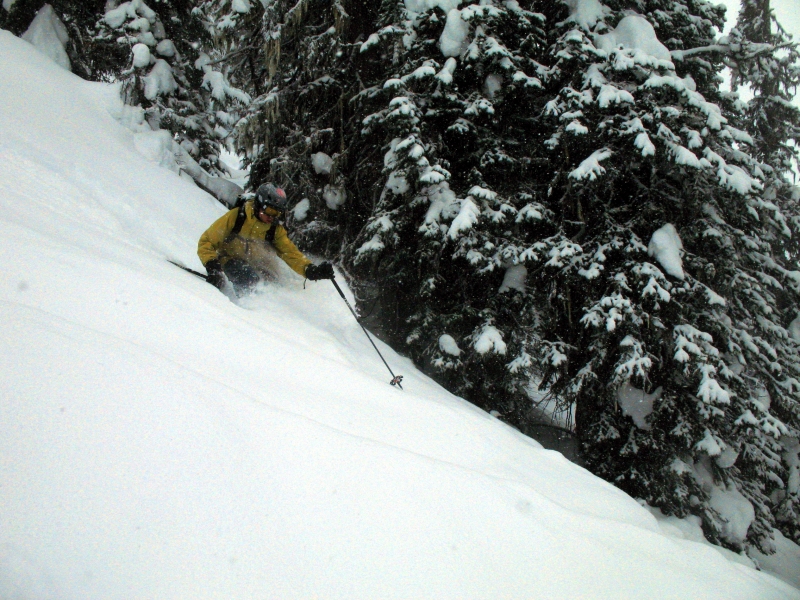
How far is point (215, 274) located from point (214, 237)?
57cm

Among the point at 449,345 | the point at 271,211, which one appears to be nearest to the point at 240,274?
the point at 271,211

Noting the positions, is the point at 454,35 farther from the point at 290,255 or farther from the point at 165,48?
the point at 165,48

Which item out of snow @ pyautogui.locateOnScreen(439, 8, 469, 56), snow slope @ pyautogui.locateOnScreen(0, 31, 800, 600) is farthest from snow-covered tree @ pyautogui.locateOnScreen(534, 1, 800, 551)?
snow slope @ pyautogui.locateOnScreen(0, 31, 800, 600)

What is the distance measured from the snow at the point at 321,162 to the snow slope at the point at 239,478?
17.7 feet

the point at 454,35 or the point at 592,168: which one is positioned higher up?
the point at 454,35

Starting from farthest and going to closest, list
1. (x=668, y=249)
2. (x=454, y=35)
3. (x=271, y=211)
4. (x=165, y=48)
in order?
(x=165, y=48)
(x=454, y=35)
(x=668, y=249)
(x=271, y=211)

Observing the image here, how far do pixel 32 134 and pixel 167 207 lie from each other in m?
2.12

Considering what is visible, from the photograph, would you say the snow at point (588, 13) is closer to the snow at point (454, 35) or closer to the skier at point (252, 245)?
the snow at point (454, 35)

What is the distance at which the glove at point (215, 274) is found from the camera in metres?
4.97

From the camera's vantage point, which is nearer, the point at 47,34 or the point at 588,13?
the point at 588,13

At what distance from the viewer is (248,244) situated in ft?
19.0

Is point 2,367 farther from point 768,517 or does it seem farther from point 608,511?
point 768,517

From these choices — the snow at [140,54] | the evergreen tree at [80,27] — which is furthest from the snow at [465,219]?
the evergreen tree at [80,27]

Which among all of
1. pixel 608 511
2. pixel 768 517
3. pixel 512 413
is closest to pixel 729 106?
pixel 512 413
